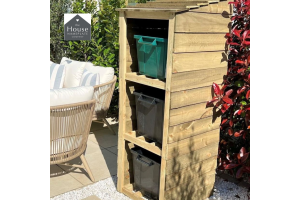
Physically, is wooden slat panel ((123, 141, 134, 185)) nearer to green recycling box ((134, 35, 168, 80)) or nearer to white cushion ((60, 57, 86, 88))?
green recycling box ((134, 35, 168, 80))

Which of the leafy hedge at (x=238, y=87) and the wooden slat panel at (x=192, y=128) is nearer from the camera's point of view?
the wooden slat panel at (x=192, y=128)

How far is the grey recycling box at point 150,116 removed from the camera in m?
2.40

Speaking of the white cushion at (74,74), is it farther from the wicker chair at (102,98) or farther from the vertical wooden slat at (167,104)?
the vertical wooden slat at (167,104)

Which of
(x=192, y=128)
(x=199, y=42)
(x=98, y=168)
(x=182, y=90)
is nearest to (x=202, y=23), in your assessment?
(x=199, y=42)

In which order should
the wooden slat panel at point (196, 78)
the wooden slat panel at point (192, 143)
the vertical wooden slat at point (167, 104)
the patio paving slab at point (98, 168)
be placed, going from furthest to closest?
the patio paving slab at point (98, 168) → the wooden slat panel at point (192, 143) → the wooden slat panel at point (196, 78) → the vertical wooden slat at point (167, 104)

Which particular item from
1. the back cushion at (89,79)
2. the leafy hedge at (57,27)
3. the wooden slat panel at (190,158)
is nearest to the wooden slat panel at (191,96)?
the wooden slat panel at (190,158)

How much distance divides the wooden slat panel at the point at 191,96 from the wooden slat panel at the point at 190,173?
1.73 ft

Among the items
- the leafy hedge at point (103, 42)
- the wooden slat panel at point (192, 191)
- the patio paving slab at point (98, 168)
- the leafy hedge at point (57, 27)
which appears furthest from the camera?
the leafy hedge at point (57, 27)

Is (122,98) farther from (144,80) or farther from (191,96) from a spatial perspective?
(191,96)

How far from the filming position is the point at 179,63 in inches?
85.5

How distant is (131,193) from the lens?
272cm

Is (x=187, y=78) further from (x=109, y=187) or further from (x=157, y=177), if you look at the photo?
(x=109, y=187)
